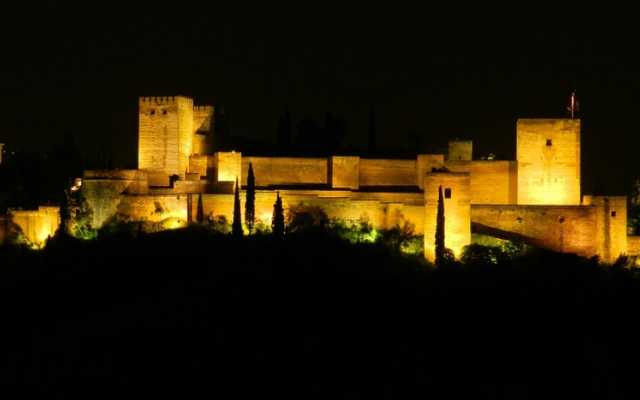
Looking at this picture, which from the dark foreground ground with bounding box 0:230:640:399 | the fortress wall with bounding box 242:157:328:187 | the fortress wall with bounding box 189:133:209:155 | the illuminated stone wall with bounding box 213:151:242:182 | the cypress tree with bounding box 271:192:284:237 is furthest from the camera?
the fortress wall with bounding box 189:133:209:155

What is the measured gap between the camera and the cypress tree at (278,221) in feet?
153

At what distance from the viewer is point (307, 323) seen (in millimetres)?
39844

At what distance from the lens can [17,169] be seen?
194 ft

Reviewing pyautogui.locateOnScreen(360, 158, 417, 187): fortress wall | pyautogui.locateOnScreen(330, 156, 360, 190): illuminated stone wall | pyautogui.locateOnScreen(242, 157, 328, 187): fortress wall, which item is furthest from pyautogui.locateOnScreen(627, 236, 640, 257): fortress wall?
pyautogui.locateOnScreen(242, 157, 328, 187): fortress wall

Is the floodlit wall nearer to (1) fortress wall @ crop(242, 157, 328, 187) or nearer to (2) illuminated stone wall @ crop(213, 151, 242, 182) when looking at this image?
(2) illuminated stone wall @ crop(213, 151, 242, 182)

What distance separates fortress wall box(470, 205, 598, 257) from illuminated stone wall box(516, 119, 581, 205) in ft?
6.47

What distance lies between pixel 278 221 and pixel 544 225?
30.6 ft

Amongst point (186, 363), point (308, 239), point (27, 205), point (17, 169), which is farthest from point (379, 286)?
point (17, 169)

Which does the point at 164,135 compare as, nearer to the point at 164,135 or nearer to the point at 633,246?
the point at 164,135

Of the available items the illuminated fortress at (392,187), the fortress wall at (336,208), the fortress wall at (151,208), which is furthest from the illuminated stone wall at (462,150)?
the fortress wall at (151,208)

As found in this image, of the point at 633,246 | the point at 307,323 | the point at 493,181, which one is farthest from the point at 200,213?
the point at 633,246

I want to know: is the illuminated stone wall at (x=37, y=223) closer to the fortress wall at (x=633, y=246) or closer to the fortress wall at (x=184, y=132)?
the fortress wall at (x=184, y=132)

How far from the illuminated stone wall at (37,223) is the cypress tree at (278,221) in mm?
8391

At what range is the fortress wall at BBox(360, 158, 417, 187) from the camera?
5200 cm
